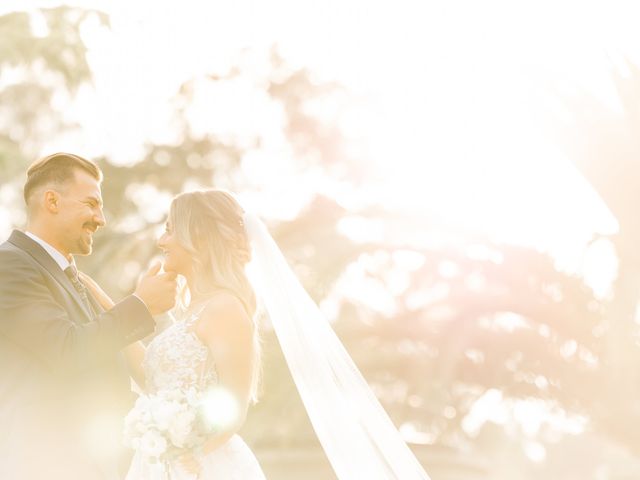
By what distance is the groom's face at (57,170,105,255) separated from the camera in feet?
14.5

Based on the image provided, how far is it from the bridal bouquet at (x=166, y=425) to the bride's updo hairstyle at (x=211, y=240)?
57 cm

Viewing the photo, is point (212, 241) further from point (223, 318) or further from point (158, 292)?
point (158, 292)

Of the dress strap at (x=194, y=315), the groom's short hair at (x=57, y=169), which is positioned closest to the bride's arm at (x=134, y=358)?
the dress strap at (x=194, y=315)

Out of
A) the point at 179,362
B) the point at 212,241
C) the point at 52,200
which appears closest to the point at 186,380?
the point at 179,362

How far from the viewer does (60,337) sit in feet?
13.4

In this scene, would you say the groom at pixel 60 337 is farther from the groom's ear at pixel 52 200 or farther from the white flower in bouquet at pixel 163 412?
the white flower in bouquet at pixel 163 412

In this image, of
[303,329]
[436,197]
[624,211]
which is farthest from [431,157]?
[303,329]

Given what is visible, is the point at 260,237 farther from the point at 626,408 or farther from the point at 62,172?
the point at 626,408

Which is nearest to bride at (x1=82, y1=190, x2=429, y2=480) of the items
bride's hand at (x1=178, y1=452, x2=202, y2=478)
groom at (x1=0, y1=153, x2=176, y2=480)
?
bride's hand at (x1=178, y1=452, x2=202, y2=478)

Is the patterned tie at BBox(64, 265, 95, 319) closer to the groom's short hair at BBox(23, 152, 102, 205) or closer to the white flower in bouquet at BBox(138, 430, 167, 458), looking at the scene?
the groom's short hair at BBox(23, 152, 102, 205)

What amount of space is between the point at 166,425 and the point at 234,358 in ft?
1.47

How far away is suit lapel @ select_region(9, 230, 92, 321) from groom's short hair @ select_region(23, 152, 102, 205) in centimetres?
20

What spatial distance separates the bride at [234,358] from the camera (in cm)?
459

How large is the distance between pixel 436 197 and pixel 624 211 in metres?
2.46
